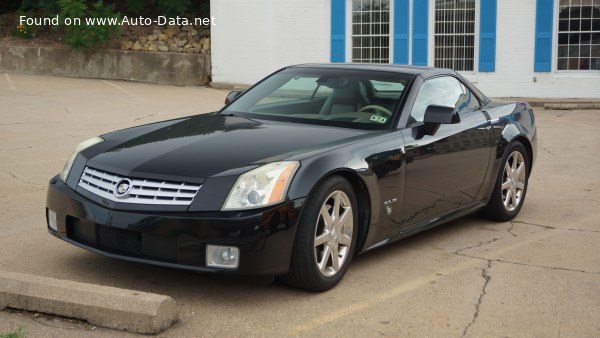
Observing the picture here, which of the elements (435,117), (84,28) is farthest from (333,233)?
(84,28)

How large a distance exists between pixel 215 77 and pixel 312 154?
1761 cm

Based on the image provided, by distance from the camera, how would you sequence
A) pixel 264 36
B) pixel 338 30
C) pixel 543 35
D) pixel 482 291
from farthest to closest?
pixel 264 36 < pixel 338 30 < pixel 543 35 < pixel 482 291

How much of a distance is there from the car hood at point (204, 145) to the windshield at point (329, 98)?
229 millimetres

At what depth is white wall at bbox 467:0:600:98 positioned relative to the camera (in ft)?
67.6

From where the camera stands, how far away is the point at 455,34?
2117 cm

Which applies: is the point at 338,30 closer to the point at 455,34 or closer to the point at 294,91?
the point at 455,34

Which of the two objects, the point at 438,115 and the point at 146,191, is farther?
the point at 438,115

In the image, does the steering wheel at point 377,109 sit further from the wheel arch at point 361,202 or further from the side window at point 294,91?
the wheel arch at point 361,202

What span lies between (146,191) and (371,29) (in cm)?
1692

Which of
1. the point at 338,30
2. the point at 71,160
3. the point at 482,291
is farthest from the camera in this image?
the point at 338,30

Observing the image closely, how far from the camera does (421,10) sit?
21.1 metres

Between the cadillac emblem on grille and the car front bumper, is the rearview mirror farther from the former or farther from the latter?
the cadillac emblem on grille

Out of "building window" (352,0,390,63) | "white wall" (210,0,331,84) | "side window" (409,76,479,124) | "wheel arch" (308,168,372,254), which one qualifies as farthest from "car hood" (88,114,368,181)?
"white wall" (210,0,331,84)

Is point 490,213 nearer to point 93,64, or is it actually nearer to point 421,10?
point 421,10
